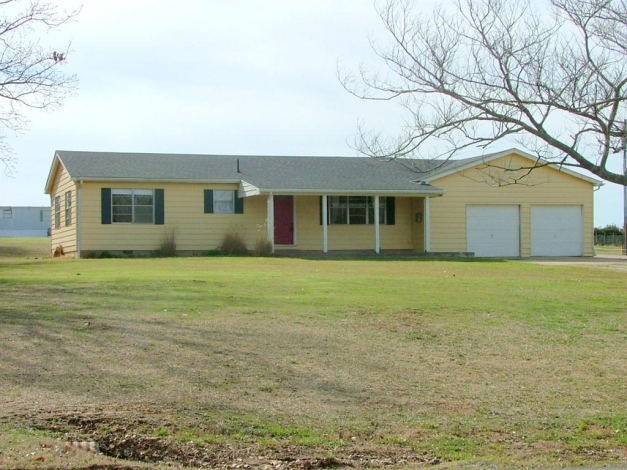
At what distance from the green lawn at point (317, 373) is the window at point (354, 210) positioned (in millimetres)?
16646

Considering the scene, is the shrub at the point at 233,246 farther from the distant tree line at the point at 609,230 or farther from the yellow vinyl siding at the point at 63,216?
the distant tree line at the point at 609,230

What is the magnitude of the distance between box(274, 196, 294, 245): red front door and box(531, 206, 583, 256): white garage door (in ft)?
31.5

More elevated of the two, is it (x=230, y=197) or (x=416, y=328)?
(x=230, y=197)

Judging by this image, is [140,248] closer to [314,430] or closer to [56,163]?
[56,163]

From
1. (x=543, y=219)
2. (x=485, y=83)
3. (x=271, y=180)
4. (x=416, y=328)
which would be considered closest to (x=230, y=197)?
(x=271, y=180)

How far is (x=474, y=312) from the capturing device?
13492 millimetres

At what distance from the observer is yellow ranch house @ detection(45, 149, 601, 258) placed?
2995 cm

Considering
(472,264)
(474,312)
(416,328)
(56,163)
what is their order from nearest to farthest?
(416,328) → (474,312) → (472,264) → (56,163)

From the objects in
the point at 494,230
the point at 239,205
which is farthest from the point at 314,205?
the point at 494,230

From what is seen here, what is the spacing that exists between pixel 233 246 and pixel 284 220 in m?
2.64

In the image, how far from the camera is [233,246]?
30.3 m

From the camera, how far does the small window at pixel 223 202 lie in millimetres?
31078

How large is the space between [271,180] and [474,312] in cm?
1800

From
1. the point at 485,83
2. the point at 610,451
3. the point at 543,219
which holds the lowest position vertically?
the point at 610,451
